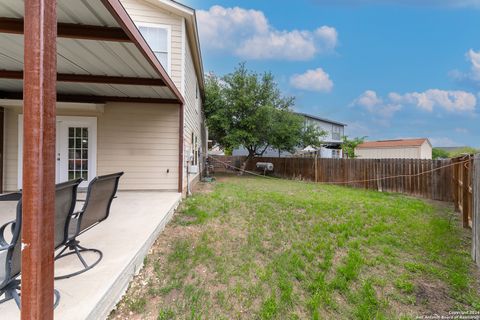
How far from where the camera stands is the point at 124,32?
10.1 ft

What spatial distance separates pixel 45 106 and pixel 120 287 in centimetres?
194

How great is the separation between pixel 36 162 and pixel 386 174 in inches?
419

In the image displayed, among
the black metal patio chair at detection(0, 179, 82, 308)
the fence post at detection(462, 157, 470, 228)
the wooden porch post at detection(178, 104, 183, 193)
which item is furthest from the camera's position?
the wooden porch post at detection(178, 104, 183, 193)

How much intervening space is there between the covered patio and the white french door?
3 cm

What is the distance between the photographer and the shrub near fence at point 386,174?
7.89 meters

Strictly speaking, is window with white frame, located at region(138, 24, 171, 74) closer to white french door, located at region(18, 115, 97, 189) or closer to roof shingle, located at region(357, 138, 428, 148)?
white french door, located at region(18, 115, 97, 189)

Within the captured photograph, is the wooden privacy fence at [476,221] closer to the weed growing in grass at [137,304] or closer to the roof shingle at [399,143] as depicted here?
the weed growing in grass at [137,304]

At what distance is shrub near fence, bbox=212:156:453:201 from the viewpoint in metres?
7.89

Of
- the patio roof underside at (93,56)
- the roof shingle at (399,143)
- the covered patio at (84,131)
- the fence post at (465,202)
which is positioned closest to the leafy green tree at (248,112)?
the covered patio at (84,131)

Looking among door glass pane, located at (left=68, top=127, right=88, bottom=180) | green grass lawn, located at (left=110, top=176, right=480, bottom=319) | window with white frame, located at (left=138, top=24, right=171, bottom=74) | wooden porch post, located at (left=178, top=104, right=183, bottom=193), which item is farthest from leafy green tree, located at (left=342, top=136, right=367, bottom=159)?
door glass pane, located at (left=68, top=127, right=88, bottom=180)

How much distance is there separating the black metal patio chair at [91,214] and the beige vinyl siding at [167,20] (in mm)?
4445

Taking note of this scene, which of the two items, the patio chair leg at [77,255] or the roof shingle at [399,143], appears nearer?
the patio chair leg at [77,255]

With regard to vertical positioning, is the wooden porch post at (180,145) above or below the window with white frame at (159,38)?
below

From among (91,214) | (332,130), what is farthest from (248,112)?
(332,130)
